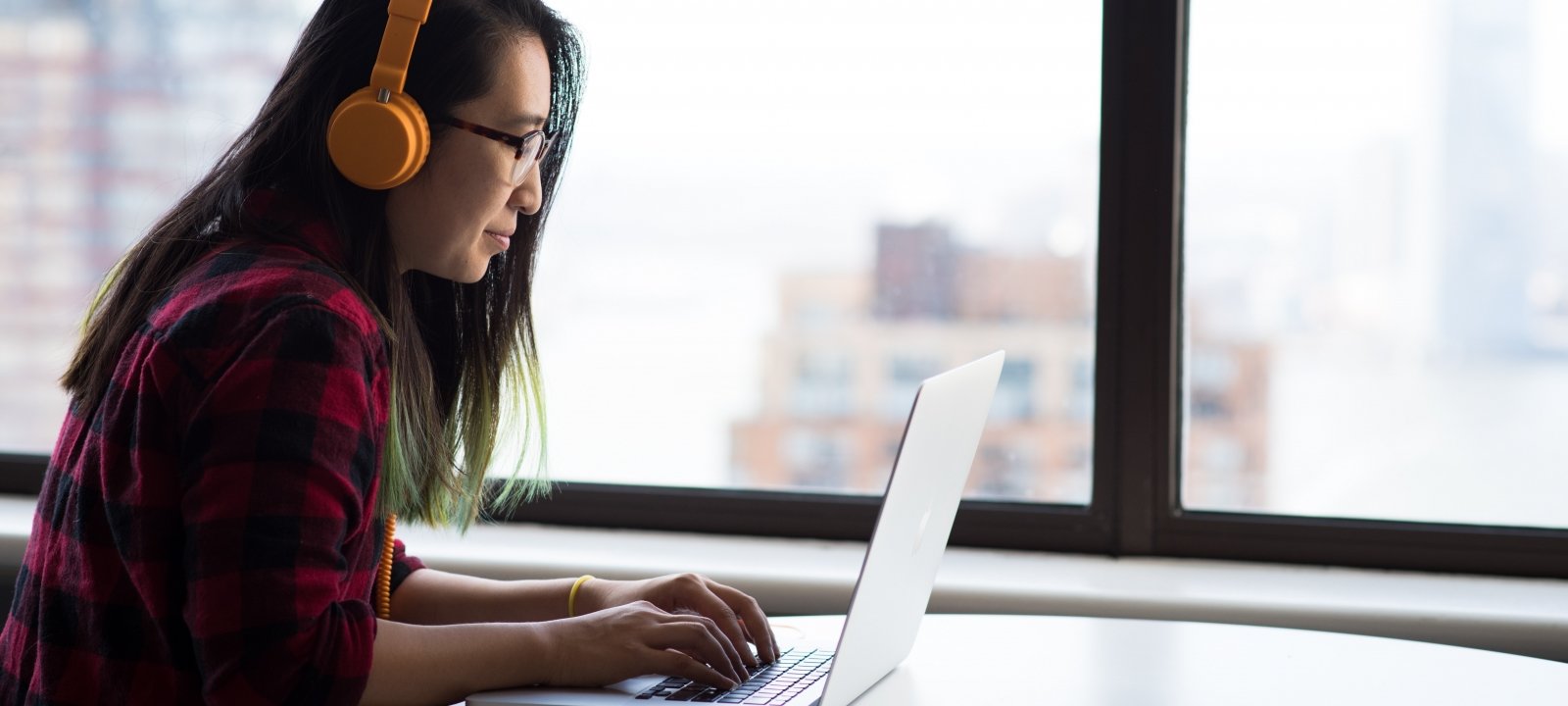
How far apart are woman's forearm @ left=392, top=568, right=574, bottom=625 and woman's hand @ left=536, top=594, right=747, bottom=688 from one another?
0.24 meters

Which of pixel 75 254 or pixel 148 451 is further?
pixel 75 254

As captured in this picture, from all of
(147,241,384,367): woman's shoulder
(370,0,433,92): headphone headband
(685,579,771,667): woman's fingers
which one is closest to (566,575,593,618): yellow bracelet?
(685,579,771,667): woman's fingers

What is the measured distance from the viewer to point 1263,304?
187 centimetres

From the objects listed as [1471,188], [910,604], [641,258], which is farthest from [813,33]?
[910,604]

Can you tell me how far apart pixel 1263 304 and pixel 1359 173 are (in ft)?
0.69

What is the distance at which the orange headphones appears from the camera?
1020 mm

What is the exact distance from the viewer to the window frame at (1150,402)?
1835 millimetres

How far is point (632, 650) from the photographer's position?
1.00 meters

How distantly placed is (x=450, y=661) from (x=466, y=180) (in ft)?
1.25

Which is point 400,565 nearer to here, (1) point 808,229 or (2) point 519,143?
(2) point 519,143

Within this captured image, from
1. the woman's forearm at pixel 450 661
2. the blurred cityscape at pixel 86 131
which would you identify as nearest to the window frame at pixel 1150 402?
the woman's forearm at pixel 450 661

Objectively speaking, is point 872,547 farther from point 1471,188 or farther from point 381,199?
point 1471,188

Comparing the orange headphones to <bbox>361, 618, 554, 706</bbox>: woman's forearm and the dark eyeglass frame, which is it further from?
<bbox>361, 618, 554, 706</bbox>: woman's forearm

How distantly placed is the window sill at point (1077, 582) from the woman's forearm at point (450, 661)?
773mm
